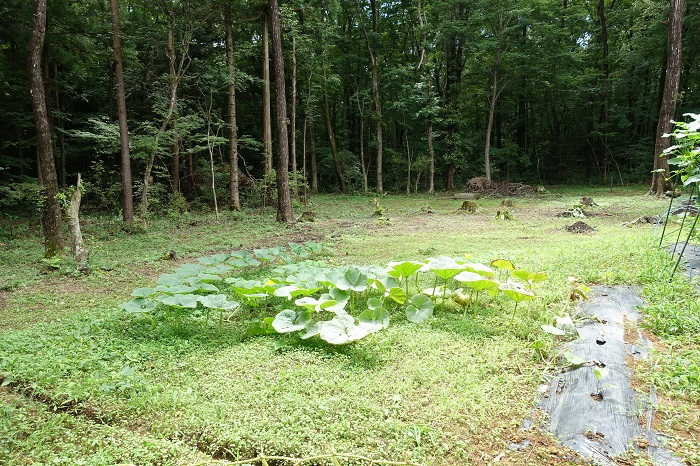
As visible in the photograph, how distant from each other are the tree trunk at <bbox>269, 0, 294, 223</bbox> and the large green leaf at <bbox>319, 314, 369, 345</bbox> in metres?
7.94

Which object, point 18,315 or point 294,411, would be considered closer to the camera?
point 294,411

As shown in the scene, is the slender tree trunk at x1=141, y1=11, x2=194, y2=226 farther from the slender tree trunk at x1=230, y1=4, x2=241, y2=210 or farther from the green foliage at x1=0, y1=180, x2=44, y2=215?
the green foliage at x1=0, y1=180, x2=44, y2=215

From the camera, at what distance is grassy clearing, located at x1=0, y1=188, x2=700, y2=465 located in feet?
6.05

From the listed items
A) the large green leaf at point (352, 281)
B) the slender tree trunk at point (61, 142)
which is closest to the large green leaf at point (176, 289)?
the large green leaf at point (352, 281)

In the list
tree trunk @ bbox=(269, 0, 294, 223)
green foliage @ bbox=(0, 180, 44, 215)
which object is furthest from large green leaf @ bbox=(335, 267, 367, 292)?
tree trunk @ bbox=(269, 0, 294, 223)

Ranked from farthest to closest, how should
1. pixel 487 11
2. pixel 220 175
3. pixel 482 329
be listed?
pixel 487 11
pixel 220 175
pixel 482 329

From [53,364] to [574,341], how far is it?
3568 mm

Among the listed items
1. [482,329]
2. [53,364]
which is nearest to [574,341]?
[482,329]

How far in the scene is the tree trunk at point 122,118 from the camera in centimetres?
944

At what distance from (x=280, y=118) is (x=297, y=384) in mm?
8786

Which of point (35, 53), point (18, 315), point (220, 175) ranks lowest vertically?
point (18, 315)

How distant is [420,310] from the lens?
308cm

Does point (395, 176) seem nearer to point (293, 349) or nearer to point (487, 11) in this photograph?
point (487, 11)

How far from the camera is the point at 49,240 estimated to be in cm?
639
